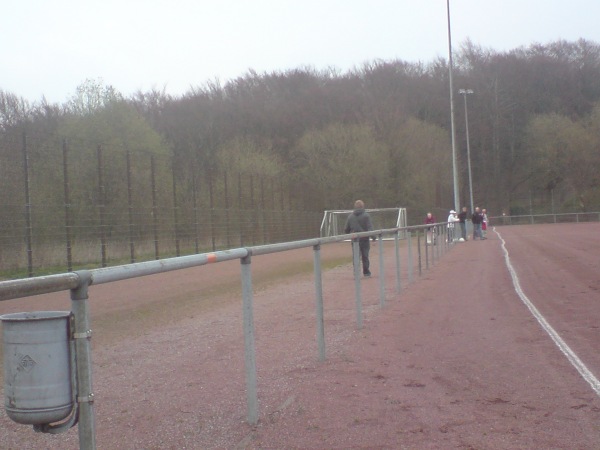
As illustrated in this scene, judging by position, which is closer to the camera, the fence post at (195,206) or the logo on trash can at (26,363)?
the logo on trash can at (26,363)

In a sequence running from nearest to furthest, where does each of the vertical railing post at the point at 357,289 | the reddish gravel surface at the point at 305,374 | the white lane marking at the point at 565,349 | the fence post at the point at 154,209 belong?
the reddish gravel surface at the point at 305,374 → the white lane marking at the point at 565,349 → the vertical railing post at the point at 357,289 → the fence post at the point at 154,209

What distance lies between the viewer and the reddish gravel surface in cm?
491

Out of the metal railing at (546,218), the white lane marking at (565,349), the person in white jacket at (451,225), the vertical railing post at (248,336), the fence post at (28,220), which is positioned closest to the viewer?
the vertical railing post at (248,336)

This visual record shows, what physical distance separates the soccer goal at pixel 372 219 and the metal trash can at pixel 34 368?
140 feet

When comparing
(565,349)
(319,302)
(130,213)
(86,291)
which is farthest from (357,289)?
(130,213)

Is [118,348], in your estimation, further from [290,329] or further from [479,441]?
[290,329]

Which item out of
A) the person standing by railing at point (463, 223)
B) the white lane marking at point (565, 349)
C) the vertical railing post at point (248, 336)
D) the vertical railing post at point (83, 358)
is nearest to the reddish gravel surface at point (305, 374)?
the white lane marking at point (565, 349)

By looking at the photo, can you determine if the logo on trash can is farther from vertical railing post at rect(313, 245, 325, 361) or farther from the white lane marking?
vertical railing post at rect(313, 245, 325, 361)

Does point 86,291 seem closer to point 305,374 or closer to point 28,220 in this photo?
point 305,374

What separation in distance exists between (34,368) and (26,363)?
3cm

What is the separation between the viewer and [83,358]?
3.09m

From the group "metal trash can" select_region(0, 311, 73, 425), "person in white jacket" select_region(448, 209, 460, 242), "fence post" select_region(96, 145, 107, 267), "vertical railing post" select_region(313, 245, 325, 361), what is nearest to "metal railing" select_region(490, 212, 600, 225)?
"person in white jacket" select_region(448, 209, 460, 242)

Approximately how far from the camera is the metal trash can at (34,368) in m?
2.82

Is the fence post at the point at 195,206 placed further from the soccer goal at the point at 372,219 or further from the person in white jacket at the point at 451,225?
the soccer goal at the point at 372,219
